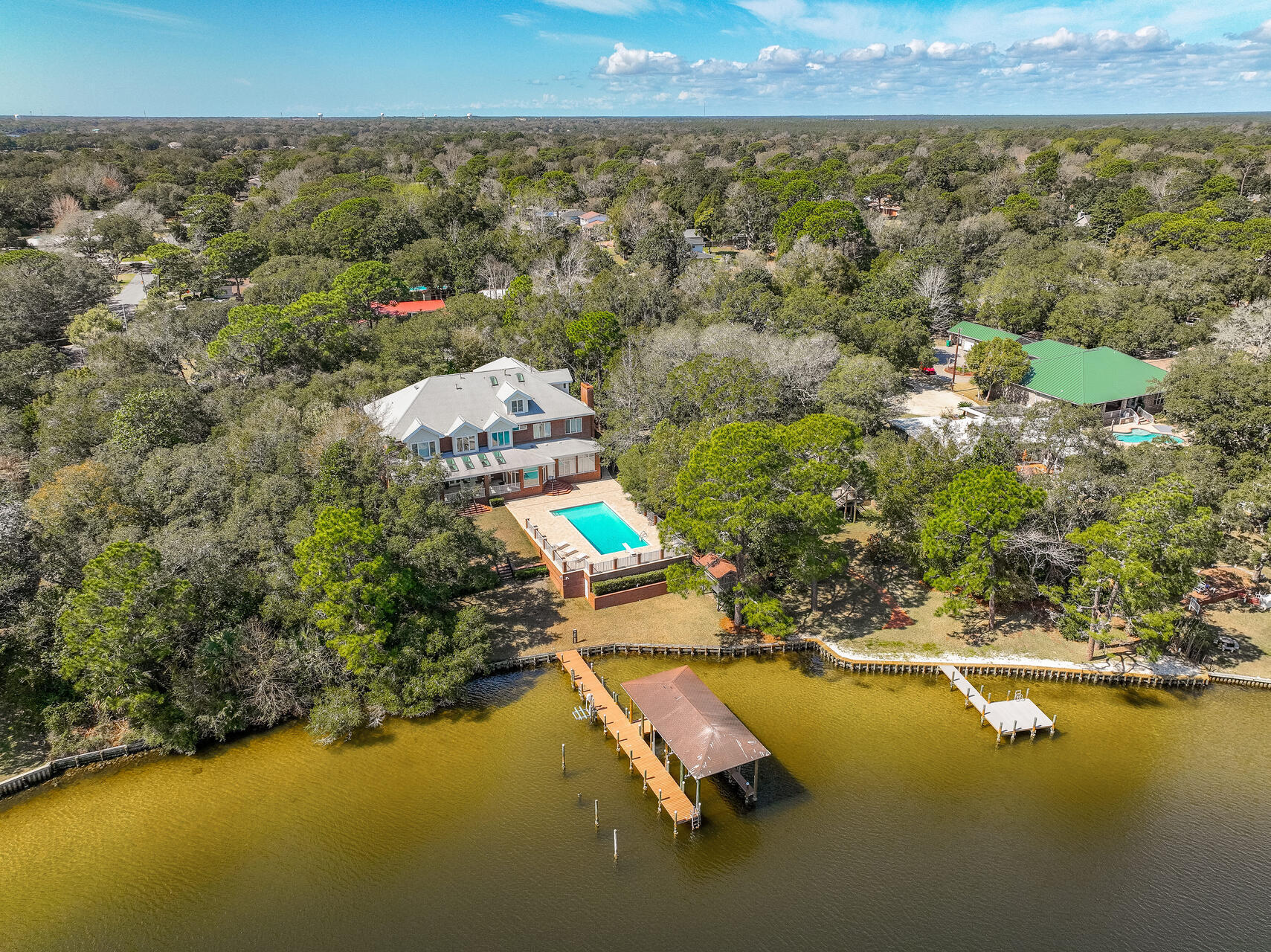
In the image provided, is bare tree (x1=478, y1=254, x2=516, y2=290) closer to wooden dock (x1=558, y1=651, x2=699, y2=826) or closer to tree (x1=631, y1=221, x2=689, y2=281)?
tree (x1=631, y1=221, x2=689, y2=281)

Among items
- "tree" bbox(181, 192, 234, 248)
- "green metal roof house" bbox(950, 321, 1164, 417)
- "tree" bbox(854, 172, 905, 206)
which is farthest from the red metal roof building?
"tree" bbox(854, 172, 905, 206)

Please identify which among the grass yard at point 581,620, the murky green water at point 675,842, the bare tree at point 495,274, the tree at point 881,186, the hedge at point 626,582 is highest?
the tree at point 881,186

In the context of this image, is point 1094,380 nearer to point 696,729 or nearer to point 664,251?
point 664,251

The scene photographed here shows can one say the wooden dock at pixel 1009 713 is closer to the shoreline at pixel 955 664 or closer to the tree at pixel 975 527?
the shoreline at pixel 955 664

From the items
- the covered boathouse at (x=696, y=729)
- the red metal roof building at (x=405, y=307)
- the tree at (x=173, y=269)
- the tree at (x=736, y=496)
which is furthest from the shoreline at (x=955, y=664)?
the tree at (x=173, y=269)

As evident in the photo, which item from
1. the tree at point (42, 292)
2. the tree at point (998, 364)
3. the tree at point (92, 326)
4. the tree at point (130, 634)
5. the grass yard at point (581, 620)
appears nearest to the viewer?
the tree at point (130, 634)

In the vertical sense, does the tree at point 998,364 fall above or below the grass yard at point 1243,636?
above

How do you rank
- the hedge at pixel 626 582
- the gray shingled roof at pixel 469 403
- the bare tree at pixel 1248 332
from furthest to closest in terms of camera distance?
the bare tree at pixel 1248 332, the gray shingled roof at pixel 469 403, the hedge at pixel 626 582
